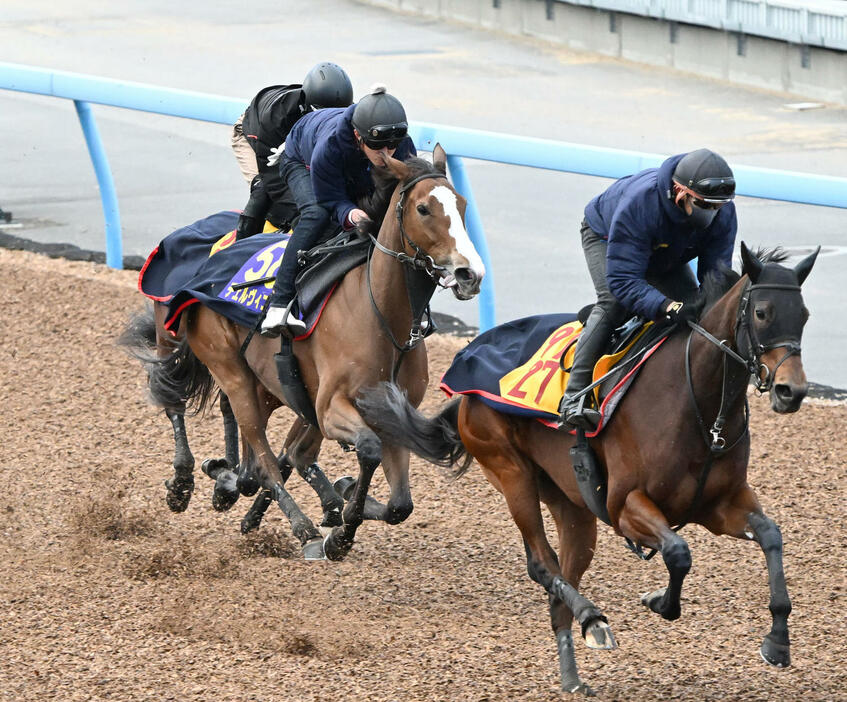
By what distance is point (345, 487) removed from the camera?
7.09 meters

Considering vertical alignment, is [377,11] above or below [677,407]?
below

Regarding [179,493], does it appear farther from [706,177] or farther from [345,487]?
[706,177]

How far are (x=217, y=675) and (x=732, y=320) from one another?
2.32 m

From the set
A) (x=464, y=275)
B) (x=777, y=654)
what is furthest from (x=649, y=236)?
(x=777, y=654)

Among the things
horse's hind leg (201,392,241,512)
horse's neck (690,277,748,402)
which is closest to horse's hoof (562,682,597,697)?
horse's neck (690,277,748,402)

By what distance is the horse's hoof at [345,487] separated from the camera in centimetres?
700

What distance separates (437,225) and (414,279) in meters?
0.44

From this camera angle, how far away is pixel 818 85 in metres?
17.0

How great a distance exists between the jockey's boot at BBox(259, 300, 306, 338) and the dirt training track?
114 cm

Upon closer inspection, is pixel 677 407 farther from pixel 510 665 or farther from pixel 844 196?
pixel 844 196

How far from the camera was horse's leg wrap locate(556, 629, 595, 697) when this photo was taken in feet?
17.9

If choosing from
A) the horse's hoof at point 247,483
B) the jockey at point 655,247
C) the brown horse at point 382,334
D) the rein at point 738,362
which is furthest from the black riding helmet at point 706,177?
the horse's hoof at point 247,483

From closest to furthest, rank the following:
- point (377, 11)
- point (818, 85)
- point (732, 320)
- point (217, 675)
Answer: point (732, 320) → point (217, 675) → point (818, 85) → point (377, 11)

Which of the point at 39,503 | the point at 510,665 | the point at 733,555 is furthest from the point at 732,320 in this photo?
the point at 39,503
